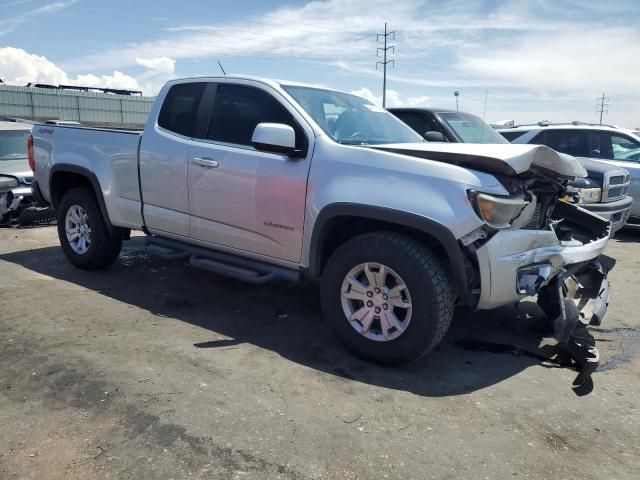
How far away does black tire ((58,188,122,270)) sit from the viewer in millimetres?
5645

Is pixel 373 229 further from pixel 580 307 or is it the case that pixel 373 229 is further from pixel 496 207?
pixel 580 307

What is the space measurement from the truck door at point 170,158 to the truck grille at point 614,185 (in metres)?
5.53

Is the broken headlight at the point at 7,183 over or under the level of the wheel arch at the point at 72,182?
under

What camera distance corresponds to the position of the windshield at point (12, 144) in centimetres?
896

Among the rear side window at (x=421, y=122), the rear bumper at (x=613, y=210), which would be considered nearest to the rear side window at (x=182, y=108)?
the rear side window at (x=421, y=122)

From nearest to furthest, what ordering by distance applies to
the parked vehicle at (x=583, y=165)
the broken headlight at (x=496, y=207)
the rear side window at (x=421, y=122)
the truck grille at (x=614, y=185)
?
the broken headlight at (x=496, y=207) → the parked vehicle at (x=583, y=165) → the truck grille at (x=614, y=185) → the rear side window at (x=421, y=122)

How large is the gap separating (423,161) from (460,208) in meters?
0.42

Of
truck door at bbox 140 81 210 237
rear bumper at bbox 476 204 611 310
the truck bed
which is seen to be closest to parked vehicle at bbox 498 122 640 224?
rear bumper at bbox 476 204 611 310

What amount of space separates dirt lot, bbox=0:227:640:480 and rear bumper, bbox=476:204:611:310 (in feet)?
1.99

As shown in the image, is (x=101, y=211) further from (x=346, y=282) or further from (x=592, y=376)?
(x=592, y=376)

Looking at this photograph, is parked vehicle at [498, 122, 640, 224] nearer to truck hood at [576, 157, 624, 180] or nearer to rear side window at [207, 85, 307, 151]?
truck hood at [576, 157, 624, 180]

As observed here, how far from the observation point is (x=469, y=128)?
8.09m

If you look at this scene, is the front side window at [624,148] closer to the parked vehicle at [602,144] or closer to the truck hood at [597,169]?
the parked vehicle at [602,144]

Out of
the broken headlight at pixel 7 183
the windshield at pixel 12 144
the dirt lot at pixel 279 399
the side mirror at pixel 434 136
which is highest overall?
the side mirror at pixel 434 136
